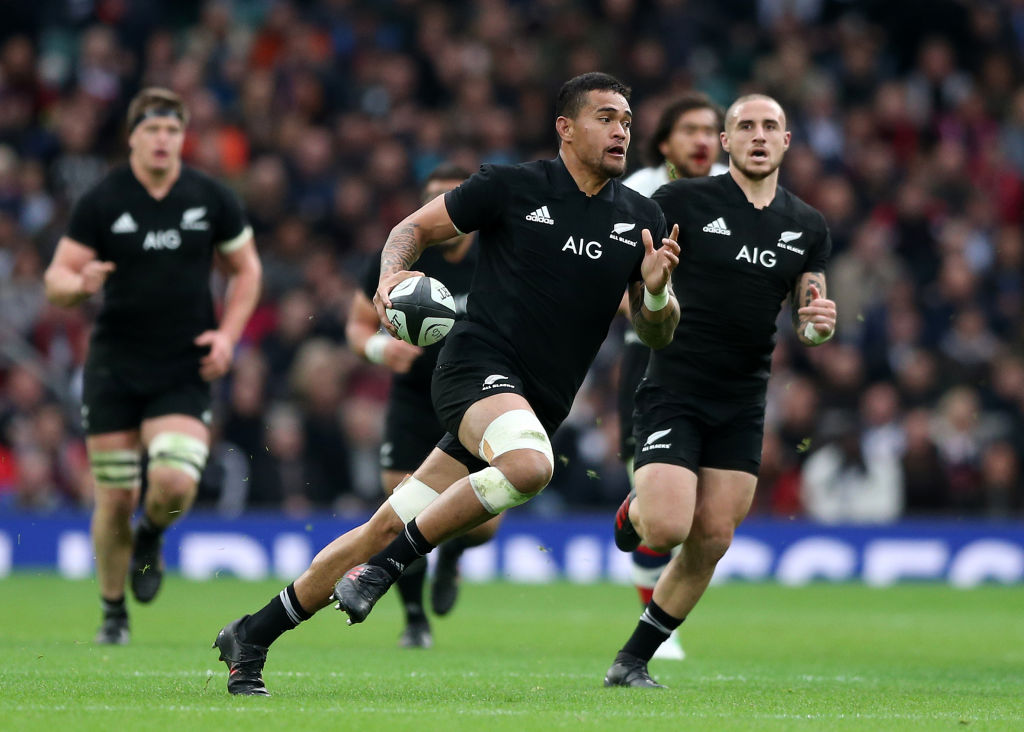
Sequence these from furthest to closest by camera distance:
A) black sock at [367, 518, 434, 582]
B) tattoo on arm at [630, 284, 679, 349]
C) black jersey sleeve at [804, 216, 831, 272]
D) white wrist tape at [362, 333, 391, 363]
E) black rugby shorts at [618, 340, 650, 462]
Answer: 1. white wrist tape at [362, 333, 391, 363]
2. black rugby shorts at [618, 340, 650, 462]
3. black jersey sleeve at [804, 216, 831, 272]
4. tattoo on arm at [630, 284, 679, 349]
5. black sock at [367, 518, 434, 582]

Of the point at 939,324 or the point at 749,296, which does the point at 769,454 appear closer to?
the point at 939,324

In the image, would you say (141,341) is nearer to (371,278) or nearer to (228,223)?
(228,223)

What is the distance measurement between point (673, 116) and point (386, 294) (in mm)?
3485

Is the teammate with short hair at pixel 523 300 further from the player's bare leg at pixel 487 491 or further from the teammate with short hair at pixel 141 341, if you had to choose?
the teammate with short hair at pixel 141 341

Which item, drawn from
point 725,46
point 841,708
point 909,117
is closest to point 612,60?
point 725,46

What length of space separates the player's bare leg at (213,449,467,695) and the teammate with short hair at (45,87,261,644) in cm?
318

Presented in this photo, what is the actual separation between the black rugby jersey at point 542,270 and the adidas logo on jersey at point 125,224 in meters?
3.34

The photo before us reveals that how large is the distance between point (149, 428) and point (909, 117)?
44.2 feet

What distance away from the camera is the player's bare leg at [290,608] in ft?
21.7

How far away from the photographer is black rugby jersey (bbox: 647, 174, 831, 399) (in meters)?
8.07

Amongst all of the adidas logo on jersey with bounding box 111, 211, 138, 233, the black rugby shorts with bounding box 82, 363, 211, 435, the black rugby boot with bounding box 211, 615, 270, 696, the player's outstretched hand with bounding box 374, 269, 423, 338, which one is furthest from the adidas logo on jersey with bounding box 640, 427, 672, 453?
the adidas logo on jersey with bounding box 111, 211, 138, 233

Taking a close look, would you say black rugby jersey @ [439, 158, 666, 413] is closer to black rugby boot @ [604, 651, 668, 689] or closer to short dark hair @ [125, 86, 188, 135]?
black rugby boot @ [604, 651, 668, 689]

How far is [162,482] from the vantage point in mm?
9570

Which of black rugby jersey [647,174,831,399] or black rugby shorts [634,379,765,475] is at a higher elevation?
black rugby jersey [647,174,831,399]
